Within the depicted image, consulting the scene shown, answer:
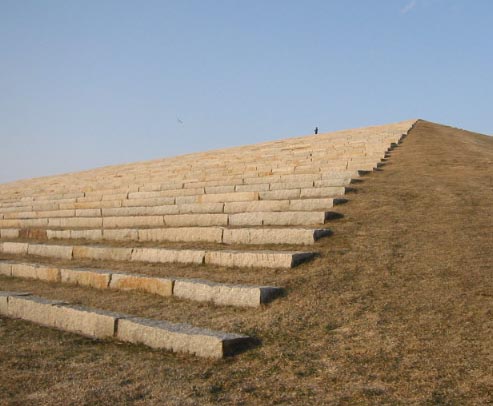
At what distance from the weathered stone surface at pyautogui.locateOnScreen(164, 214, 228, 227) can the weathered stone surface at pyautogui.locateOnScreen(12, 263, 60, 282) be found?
7.93 feet

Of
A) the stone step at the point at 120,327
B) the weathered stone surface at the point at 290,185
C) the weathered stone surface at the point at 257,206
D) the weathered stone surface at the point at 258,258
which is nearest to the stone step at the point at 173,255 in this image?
the weathered stone surface at the point at 258,258

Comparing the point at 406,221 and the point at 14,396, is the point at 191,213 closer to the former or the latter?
the point at 406,221

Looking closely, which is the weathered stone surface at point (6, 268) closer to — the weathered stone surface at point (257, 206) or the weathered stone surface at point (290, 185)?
the weathered stone surface at point (257, 206)

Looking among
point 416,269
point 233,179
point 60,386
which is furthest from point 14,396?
point 233,179

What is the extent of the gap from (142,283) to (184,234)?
2.03 m

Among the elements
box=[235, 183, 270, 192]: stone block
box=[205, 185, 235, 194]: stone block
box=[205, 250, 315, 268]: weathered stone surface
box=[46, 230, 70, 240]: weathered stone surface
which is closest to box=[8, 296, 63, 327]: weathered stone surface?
box=[205, 250, 315, 268]: weathered stone surface

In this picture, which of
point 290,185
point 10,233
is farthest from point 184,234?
point 10,233

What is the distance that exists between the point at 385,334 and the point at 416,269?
1.50 metres

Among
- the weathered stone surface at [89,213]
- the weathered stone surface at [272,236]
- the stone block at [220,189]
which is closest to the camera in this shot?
the weathered stone surface at [272,236]

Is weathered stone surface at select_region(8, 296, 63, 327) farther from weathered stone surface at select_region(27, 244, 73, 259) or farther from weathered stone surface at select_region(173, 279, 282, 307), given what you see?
weathered stone surface at select_region(27, 244, 73, 259)

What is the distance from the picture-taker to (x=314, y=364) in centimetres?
388

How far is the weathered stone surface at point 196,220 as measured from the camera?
28.6ft

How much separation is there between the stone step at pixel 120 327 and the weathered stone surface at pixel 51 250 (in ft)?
8.03

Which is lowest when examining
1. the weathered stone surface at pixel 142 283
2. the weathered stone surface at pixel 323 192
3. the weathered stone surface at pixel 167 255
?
the weathered stone surface at pixel 142 283
